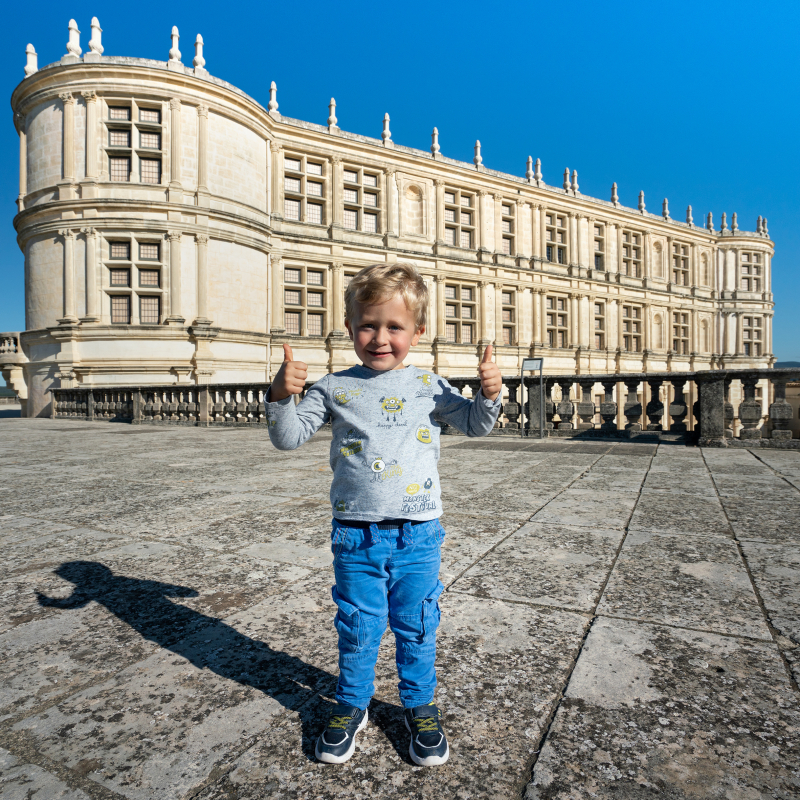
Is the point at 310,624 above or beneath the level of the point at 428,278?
beneath

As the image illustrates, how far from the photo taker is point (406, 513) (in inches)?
53.0

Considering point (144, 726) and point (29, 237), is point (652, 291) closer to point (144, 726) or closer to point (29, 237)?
point (29, 237)

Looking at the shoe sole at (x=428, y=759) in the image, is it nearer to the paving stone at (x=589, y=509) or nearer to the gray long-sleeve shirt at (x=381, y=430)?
the gray long-sleeve shirt at (x=381, y=430)

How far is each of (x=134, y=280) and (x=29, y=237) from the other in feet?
14.6

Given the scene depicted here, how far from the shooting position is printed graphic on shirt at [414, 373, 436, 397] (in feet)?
4.83

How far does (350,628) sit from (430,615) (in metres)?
0.21

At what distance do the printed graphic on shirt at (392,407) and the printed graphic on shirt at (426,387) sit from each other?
2.5 inches

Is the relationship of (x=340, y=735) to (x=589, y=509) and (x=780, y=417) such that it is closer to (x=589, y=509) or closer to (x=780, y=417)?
(x=589, y=509)

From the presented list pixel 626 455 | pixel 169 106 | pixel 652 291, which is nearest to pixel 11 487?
pixel 626 455

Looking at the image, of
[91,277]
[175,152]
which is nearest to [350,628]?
[91,277]

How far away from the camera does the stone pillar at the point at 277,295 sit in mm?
19672

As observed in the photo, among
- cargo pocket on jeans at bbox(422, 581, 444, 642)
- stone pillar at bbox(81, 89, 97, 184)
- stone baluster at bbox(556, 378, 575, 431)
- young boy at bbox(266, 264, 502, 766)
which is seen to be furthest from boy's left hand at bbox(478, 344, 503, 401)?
stone pillar at bbox(81, 89, 97, 184)

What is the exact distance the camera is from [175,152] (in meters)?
17.0

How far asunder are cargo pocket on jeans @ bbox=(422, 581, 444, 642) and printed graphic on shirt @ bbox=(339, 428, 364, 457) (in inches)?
17.0
